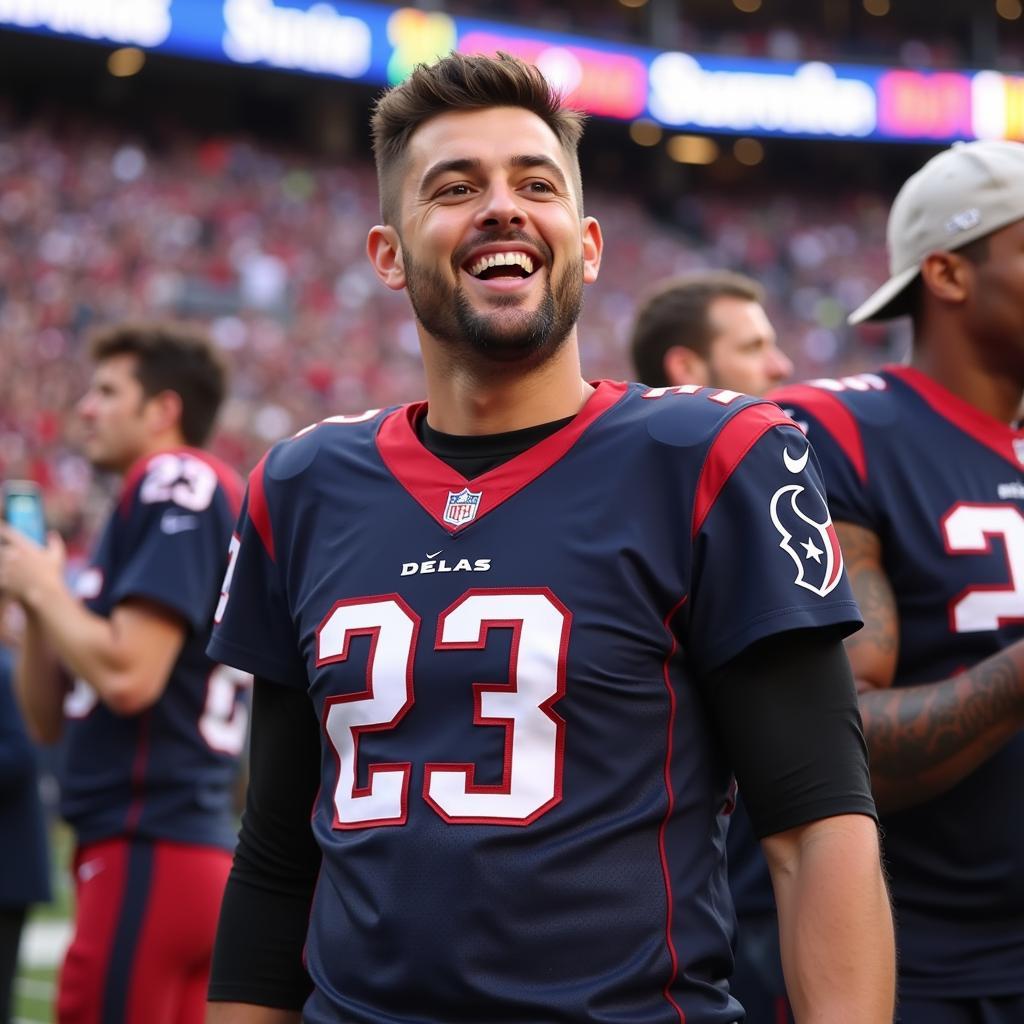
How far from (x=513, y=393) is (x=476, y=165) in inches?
12.3

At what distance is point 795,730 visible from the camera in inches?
70.2

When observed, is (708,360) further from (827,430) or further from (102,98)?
(102,98)

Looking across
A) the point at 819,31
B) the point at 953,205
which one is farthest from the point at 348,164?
the point at 953,205

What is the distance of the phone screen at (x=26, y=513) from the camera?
4.09m

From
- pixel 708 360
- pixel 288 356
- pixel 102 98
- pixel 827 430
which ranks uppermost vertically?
pixel 102 98

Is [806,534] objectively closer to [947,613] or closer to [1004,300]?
[947,613]

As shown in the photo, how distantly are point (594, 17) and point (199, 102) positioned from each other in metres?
8.30

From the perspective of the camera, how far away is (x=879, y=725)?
95.3 inches

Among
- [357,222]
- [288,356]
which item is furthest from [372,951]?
[357,222]

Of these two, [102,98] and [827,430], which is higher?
[102,98]

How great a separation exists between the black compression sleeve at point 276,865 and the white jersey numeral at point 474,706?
21 centimetres

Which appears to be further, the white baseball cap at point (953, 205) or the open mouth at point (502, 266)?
the white baseball cap at point (953, 205)

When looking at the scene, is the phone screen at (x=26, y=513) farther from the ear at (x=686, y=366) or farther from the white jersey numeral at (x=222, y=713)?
the ear at (x=686, y=366)

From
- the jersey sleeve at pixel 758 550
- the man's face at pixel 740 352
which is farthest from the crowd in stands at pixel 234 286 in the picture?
the jersey sleeve at pixel 758 550
